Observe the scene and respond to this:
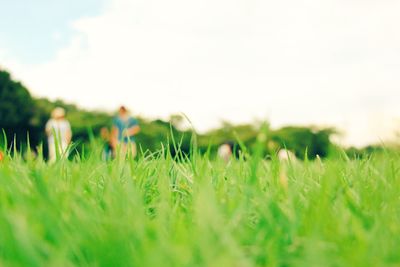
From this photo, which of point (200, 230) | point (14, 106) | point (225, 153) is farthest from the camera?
point (14, 106)

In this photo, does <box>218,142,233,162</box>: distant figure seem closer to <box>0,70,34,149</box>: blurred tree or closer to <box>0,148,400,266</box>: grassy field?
<box>0,148,400,266</box>: grassy field

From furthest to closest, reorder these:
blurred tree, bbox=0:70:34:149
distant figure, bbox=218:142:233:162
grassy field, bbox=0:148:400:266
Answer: blurred tree, bbox=0:70:34:149, distant figure, bbox=218:142:233:162, grassy field, bbox=0:148:400:266

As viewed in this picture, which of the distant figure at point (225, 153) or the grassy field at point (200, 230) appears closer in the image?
the grassy field at point (200, 230)

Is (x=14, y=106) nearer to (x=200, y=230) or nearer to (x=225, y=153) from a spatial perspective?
(x=225, y=153)

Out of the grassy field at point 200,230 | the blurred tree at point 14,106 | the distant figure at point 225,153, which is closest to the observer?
the grassy field at point 200,230

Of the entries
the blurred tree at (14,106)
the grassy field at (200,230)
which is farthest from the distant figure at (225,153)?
the blurred tree at (14,106)

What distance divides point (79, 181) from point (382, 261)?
918 mm

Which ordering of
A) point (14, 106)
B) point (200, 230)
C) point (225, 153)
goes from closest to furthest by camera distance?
point (200, 230)
point (225, 153)
point (14, 106)

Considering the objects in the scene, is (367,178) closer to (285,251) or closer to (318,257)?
(285,251)

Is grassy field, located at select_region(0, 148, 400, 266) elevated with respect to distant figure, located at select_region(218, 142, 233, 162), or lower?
elevated

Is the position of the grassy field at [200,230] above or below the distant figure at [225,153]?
above

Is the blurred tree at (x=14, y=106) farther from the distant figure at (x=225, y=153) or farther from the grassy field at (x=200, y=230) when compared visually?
the grassy field at (x=200, y=230)

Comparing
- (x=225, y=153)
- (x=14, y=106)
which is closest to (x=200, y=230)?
(x=225, y=153)

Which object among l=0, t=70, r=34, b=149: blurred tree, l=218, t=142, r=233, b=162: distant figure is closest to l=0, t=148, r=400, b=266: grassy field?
l=218, t=142, r=233, b=162: distant figure
